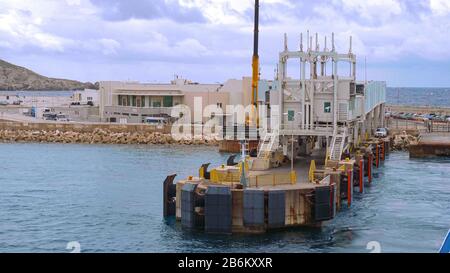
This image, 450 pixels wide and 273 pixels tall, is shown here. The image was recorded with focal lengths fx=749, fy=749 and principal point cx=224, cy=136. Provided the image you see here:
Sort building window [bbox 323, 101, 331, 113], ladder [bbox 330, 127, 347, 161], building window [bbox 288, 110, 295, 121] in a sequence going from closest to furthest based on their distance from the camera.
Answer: ladder [bbox 330, 127, 347, 161] < building window [bbox 323, 101, 331, 113] < building window [bbox 288, 110, 295, 121]

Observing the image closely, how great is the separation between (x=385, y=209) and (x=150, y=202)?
36.8 feet

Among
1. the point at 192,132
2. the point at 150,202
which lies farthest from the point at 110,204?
the point at 192,132

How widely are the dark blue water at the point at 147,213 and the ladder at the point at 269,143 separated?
16.4ft

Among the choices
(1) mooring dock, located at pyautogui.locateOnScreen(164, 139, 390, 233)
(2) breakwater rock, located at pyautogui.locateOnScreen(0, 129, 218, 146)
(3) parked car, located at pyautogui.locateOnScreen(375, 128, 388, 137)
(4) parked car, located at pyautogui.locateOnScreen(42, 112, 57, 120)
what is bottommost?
(1) mooring dock, located at pyautogui.locateOnScreen(164, 139, 390, 233)

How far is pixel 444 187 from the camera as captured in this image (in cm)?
4319

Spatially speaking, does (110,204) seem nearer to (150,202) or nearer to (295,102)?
(150,202)

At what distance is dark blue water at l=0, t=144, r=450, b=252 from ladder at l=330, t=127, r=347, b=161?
8.27 feet

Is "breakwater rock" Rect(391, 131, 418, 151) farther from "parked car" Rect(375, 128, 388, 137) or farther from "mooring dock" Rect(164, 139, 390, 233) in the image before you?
"mooring dock" Rect(164, 139, 390, 233)

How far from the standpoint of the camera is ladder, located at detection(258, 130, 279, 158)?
122ft

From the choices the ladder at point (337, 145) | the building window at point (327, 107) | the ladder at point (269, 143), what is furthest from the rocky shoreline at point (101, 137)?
the ladder at point (269, 143)

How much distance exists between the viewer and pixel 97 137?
250ft

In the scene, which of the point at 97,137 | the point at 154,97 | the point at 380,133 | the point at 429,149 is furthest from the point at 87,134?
the point at 429,149

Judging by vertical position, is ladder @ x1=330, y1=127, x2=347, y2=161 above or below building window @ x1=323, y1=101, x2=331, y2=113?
below

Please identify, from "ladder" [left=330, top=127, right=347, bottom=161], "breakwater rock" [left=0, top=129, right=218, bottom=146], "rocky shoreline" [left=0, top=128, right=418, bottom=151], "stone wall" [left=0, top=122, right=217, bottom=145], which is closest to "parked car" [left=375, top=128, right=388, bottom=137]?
"rocky shoreline" [left=0, top=128, right=418, bottom=151]
